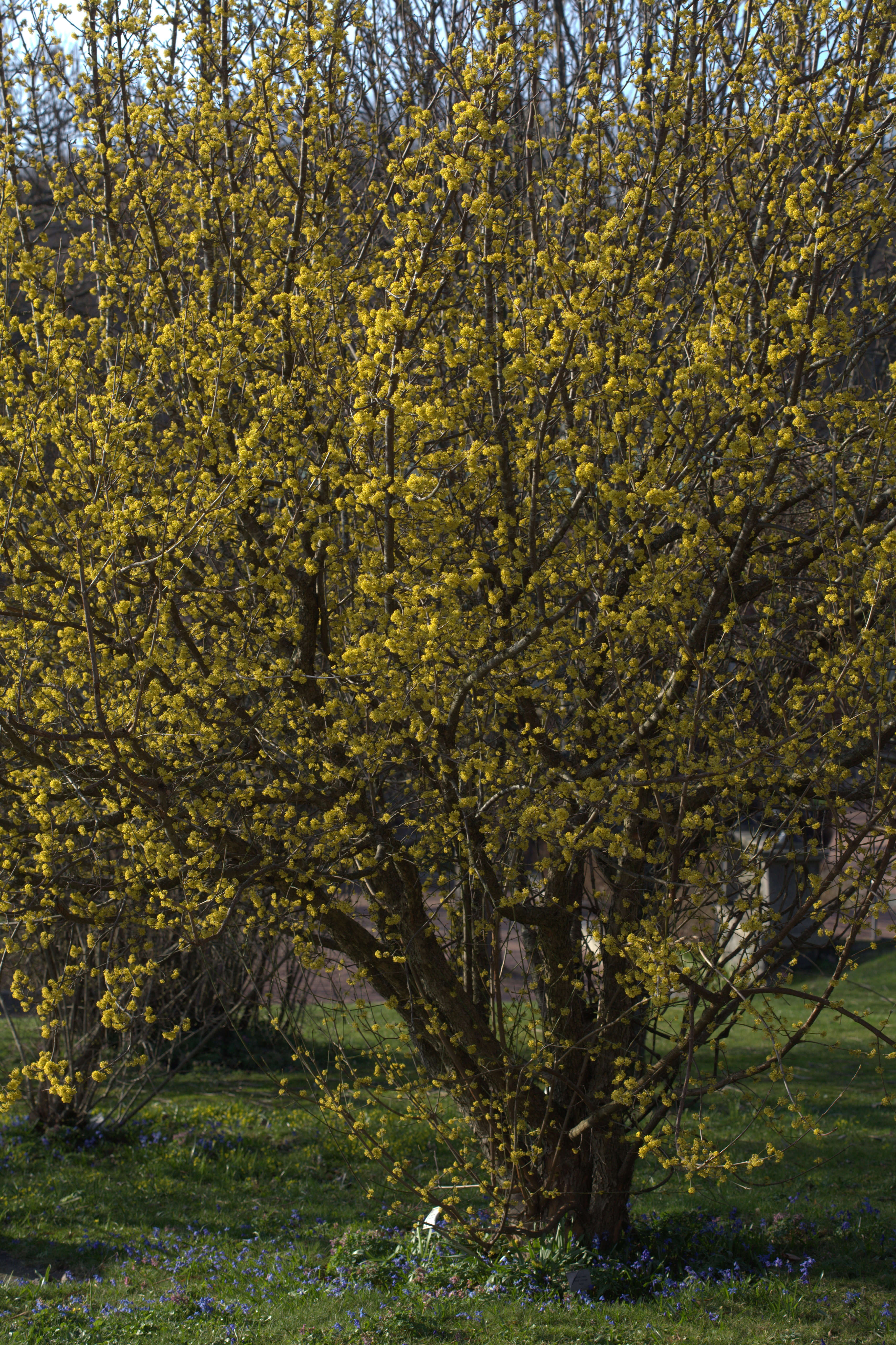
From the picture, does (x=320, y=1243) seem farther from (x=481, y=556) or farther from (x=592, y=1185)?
(x=481, y=556)

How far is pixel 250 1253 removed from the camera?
590 centimetres

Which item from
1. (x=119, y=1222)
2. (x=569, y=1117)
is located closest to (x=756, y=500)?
(x=569, y=1117)

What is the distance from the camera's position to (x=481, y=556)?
3971 mm

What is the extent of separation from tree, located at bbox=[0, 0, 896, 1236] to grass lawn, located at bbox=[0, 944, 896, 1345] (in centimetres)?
60

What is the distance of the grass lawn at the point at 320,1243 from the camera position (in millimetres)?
4582

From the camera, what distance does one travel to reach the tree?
409 cm

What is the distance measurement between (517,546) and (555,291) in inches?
40.9

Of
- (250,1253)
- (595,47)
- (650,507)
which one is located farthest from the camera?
(250,1253)

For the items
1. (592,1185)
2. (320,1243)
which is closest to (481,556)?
(592,1185)

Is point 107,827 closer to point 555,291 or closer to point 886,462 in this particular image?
point 555,291

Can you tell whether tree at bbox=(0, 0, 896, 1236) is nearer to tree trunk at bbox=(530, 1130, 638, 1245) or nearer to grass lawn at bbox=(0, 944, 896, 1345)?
tree trunk at bbox=(530, 1130, 638, 1245)

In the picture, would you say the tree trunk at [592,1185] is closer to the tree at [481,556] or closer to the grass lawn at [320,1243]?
the tree at [481,556]

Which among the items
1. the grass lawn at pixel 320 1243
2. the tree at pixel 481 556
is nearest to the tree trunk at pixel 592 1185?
the tree at pixel 481 556

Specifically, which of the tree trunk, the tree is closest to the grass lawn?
the tree trunk
